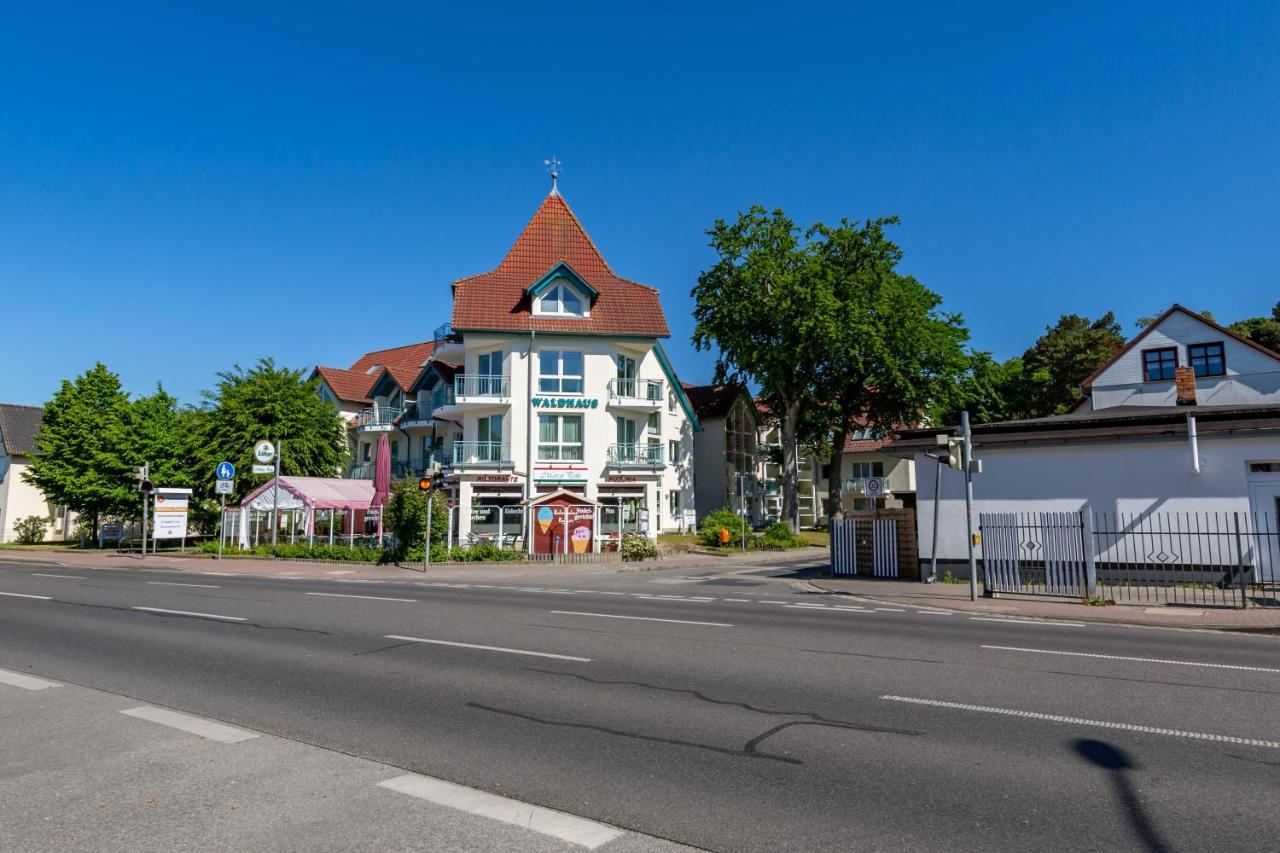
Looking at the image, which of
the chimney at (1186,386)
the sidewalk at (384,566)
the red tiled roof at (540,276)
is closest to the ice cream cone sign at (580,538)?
the sidewalk at (384,566)

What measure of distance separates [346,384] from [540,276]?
1949 centimetres

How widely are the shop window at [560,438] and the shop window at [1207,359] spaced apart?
96.3 ft

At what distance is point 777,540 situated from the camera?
38.6 meters

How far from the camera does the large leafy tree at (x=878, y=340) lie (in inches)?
1676

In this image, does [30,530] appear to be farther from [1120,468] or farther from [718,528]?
[1120,468]

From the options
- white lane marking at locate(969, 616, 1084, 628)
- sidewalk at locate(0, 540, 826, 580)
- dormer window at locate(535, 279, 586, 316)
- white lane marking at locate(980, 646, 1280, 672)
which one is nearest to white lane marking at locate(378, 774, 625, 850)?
white lane marking at locate(980, 646, 1280, 672)

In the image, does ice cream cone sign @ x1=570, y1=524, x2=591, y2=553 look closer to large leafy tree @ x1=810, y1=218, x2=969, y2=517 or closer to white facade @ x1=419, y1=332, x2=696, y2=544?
white facade @ x1=419, y1=332, x2=696, y2=544

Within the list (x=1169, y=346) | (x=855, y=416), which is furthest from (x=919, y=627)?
(x=855, y=416)

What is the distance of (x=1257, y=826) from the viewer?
456 cm

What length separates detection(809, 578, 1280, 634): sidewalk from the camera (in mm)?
13398

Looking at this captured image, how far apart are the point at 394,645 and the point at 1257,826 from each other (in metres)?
9.26

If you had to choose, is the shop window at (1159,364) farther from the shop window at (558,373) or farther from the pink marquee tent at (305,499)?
the pink marquee tent at (305,499)

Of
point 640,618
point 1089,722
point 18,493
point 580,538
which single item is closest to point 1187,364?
point 580,538

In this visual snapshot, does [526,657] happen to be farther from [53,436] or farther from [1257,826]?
[53,436]
